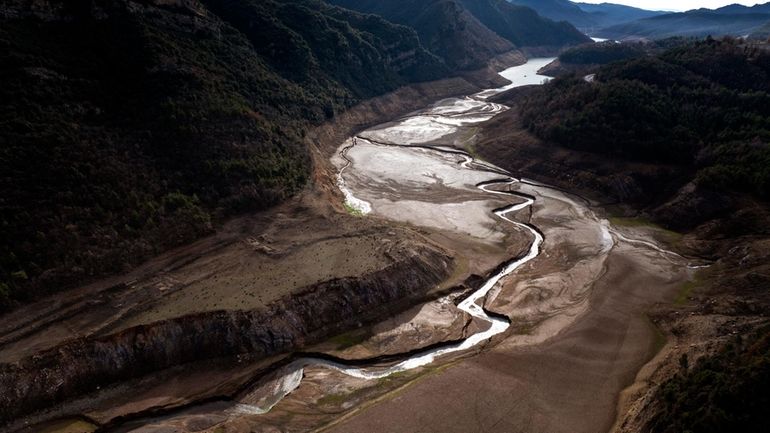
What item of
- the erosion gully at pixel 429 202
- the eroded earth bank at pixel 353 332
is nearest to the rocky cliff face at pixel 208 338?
the eroded earth bank at pixel 353 332

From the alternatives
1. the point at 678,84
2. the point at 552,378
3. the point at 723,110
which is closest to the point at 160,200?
the point at 552,378

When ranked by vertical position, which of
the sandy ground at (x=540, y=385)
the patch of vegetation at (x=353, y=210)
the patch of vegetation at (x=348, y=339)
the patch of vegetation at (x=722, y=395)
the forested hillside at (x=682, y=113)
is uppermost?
the forested hillside at (x=682, y=113)

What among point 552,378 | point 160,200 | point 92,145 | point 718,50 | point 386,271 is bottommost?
point 552,378

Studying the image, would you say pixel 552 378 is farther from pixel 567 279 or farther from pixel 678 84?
pixel 678 84

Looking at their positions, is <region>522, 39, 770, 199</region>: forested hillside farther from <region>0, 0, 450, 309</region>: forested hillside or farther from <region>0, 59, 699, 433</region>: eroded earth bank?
<region>0, 0, 450, 309</region>: forested hillside

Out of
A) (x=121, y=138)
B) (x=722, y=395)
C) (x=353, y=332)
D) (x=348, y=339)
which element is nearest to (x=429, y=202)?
(x=353, y=332)

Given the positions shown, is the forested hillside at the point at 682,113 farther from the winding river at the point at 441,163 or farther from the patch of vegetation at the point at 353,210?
the patch of vegetation at the point at 353,210

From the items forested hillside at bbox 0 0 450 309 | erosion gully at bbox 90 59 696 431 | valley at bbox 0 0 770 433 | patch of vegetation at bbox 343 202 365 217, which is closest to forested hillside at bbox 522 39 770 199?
valley at bbox 0 0 770 433

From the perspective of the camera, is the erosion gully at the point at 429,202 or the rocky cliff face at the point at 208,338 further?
the erosion gully at the point at 429,202
